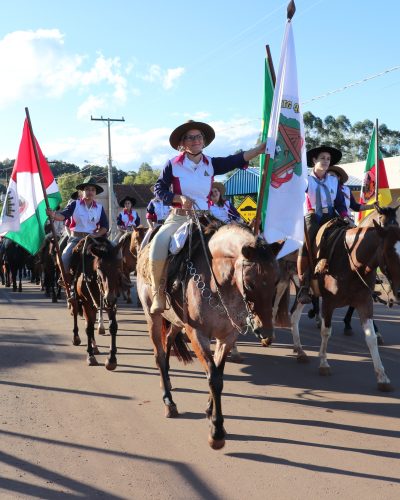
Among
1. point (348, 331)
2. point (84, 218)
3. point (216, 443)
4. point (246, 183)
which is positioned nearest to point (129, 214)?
point (84, 218)

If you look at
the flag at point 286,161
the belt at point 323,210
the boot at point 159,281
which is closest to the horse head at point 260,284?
the flag at point 286,161

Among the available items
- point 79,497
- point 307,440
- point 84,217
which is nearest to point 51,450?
point 79,497

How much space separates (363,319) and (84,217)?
5.56 meters

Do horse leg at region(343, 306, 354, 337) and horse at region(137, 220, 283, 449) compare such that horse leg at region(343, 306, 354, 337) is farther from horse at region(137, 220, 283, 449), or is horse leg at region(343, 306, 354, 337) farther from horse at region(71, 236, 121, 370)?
horse at region(137, 220, 283, 449)

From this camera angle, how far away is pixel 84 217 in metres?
10.1

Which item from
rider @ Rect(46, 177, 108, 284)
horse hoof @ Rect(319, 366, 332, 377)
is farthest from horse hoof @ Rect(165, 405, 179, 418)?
rider @ Rect(46, 177, 108, 284)

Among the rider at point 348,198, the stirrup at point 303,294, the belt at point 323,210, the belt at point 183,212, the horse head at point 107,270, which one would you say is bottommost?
the stirrup at point 303,294

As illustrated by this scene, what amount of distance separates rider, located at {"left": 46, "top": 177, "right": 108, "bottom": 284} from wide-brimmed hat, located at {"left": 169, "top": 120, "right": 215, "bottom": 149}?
12.9ft

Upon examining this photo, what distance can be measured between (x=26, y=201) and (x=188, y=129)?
4.75m

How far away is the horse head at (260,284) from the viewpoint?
4.46 m

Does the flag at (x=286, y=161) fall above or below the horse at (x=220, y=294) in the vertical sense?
above

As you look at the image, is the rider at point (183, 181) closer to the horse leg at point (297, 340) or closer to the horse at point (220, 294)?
the horse at point (220, 294)

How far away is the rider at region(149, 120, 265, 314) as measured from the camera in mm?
5840

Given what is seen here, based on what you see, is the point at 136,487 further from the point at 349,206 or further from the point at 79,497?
the point at 349,206
